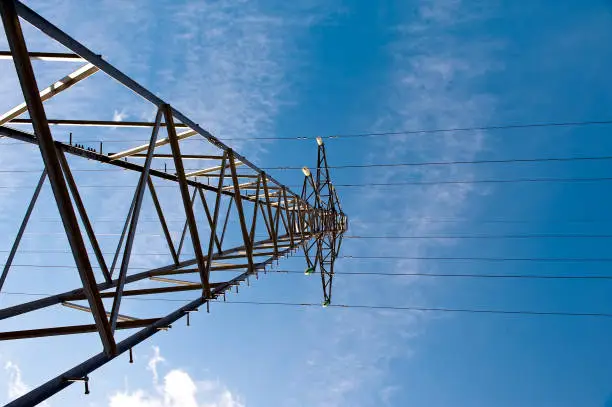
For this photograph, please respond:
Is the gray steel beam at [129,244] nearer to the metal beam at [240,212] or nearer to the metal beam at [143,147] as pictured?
the metal beam at [143,147]

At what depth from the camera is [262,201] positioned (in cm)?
1702

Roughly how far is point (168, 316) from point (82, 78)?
358cm

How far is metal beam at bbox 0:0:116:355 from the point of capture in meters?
3.71

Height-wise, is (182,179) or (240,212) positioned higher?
(240,212)

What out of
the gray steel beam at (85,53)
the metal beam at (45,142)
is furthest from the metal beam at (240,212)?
the metal beam at (45,142)

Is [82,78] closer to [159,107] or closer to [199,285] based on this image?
[159,107]

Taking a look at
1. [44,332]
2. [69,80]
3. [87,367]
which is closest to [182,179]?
[69,80]

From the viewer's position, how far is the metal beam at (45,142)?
371 cm

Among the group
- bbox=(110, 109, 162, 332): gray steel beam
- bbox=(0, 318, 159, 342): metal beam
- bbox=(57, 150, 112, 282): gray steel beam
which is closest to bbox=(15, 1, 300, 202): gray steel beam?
bbox=(110, 109, 162, 332): gray steel beam

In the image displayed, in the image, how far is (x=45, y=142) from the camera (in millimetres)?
3939

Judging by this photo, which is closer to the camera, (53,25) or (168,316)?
(53,25)

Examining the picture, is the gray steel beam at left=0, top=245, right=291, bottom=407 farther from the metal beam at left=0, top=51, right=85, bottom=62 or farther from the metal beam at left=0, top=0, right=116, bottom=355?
the metal beam at left=0, top=51, right=85, bottom=62

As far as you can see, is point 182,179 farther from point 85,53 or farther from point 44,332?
point 44,332

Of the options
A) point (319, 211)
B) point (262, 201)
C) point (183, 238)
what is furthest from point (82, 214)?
point (319, 211)
